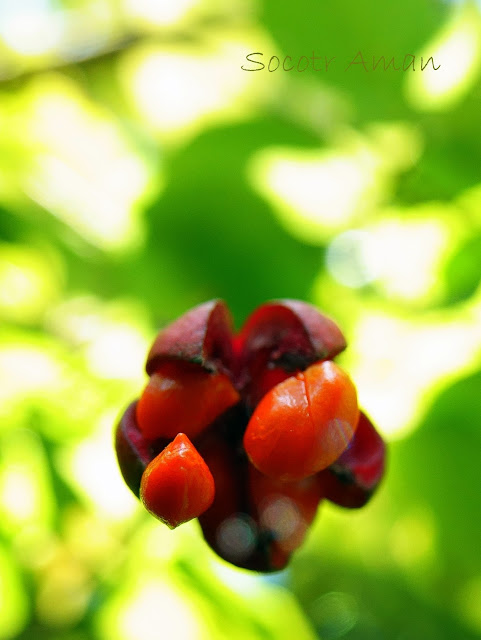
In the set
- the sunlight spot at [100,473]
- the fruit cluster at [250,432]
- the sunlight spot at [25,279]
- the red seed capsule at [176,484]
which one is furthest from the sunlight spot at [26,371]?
the red seed capsule at [176,484]

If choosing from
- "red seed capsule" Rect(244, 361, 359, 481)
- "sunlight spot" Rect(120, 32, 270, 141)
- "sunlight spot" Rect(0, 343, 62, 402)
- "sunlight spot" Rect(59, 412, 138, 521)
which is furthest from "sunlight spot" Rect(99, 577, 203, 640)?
"sunlight spot" Rect(120, 32, 270, 141)

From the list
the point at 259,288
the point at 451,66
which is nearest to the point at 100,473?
the point at 259,288

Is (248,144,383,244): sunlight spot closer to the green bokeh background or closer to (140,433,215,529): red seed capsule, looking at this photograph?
the green bokeh background

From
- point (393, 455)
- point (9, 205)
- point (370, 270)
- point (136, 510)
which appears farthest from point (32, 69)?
point (393, 455)

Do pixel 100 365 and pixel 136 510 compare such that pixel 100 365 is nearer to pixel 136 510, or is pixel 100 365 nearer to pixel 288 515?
pixel 136 510

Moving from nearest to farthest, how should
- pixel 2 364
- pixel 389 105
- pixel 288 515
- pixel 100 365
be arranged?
1. pixel 288 515
2. pixel 2 364
3. pixel 100 365
4. pixel 389 105
